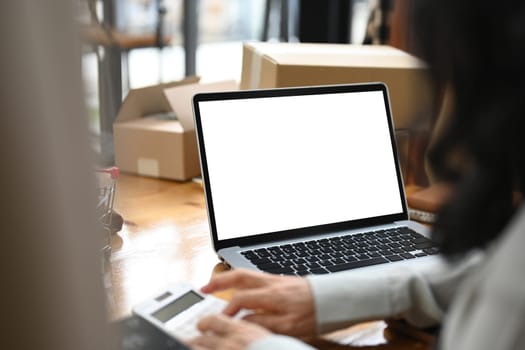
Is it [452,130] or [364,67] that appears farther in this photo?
[364,67]

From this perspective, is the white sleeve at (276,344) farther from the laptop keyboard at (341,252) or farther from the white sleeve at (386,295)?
the laptop keyboard at (341,252)

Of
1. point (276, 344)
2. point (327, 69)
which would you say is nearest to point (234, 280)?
point (276, 344)

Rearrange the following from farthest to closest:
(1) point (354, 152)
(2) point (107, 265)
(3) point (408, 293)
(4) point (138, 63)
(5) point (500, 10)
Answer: (4) point (138, 63) < (1) point (354, 152) < (2) point (107, 265) < (3) point (408, 293) < (5) point (500, 10)

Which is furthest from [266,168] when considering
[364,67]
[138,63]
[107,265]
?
[138,63]

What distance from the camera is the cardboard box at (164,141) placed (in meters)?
1.62

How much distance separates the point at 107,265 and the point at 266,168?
1.06 feet

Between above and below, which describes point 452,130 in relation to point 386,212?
above

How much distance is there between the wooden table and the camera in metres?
0.94

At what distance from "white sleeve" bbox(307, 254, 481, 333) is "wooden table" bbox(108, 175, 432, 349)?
0.05 metres

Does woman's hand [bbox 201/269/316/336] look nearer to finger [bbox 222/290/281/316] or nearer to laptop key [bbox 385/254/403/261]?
finger [bbox 222/290/281/316]

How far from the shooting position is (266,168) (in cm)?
118

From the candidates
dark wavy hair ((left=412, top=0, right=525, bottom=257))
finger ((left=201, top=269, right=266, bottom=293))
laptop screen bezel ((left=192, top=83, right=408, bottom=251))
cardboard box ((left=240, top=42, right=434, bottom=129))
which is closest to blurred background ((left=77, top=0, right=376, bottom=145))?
cardboard box ((left=240, top=42, right=434, bottom=129))

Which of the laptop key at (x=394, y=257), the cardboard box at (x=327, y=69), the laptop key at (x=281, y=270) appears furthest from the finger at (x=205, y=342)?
the cardboard box at (x=327, y=69)

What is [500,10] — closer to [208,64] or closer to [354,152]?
[354,152]
